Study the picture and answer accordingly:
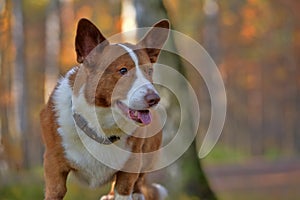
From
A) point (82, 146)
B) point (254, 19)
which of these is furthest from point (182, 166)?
point (254, 19)

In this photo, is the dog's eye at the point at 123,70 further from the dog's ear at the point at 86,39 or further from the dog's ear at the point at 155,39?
the dog's ear at the point at 155,39

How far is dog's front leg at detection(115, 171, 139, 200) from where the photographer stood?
6293mm

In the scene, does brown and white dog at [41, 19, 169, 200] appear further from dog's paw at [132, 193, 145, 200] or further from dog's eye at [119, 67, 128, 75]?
dog's paw at [132, 193, 145, 200]

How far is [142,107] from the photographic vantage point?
18.5 ft

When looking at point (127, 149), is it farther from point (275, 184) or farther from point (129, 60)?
point (275, 184)

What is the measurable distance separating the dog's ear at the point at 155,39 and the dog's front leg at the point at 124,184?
107 centimetres

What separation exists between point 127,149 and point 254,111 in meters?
43.4

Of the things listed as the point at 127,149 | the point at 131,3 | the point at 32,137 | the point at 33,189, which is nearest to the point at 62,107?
the point at 127,149

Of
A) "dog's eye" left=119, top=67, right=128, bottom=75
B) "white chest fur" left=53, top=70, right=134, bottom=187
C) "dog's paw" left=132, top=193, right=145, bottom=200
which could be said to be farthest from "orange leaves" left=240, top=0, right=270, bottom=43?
"dog's eye" left=119, top=67, right=128, bottom=75

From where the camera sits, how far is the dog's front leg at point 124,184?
629 cm

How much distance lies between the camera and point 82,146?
20.1 ft

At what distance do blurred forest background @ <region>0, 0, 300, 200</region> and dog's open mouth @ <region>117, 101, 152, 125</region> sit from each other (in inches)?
447

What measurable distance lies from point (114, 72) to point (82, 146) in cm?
75

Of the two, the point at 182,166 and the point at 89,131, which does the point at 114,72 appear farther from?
the point at 182,166
